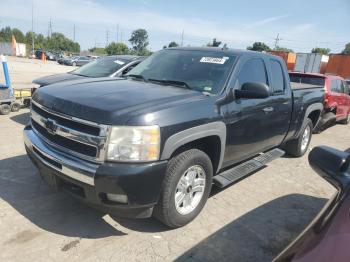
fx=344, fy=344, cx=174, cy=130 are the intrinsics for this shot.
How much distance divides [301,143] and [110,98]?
14.9 feet

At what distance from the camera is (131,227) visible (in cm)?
366

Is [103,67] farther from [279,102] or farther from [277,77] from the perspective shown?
[279,102]

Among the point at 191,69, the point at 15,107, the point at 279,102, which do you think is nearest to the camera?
the point at 191,69

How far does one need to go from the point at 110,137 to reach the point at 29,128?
1606 millimetres

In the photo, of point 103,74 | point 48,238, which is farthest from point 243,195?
point 103,74

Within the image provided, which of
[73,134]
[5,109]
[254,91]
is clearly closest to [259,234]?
[254,91]

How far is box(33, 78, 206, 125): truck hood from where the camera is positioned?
3.06m

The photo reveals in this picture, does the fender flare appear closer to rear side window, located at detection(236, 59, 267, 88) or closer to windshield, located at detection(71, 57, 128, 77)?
rear side window, located at detection(236, 59, 267, 88)

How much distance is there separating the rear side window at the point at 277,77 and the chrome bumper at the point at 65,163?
3.17 m

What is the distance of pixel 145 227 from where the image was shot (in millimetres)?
3678

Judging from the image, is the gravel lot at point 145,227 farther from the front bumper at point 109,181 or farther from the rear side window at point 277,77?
the rear side window at point 277,77

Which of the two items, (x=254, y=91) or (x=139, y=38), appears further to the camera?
(x=139, y=38)

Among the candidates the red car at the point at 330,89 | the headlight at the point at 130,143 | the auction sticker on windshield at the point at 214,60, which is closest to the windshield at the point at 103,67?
the auction sticker on windshield at the point at 214,60

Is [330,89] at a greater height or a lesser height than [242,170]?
greater
